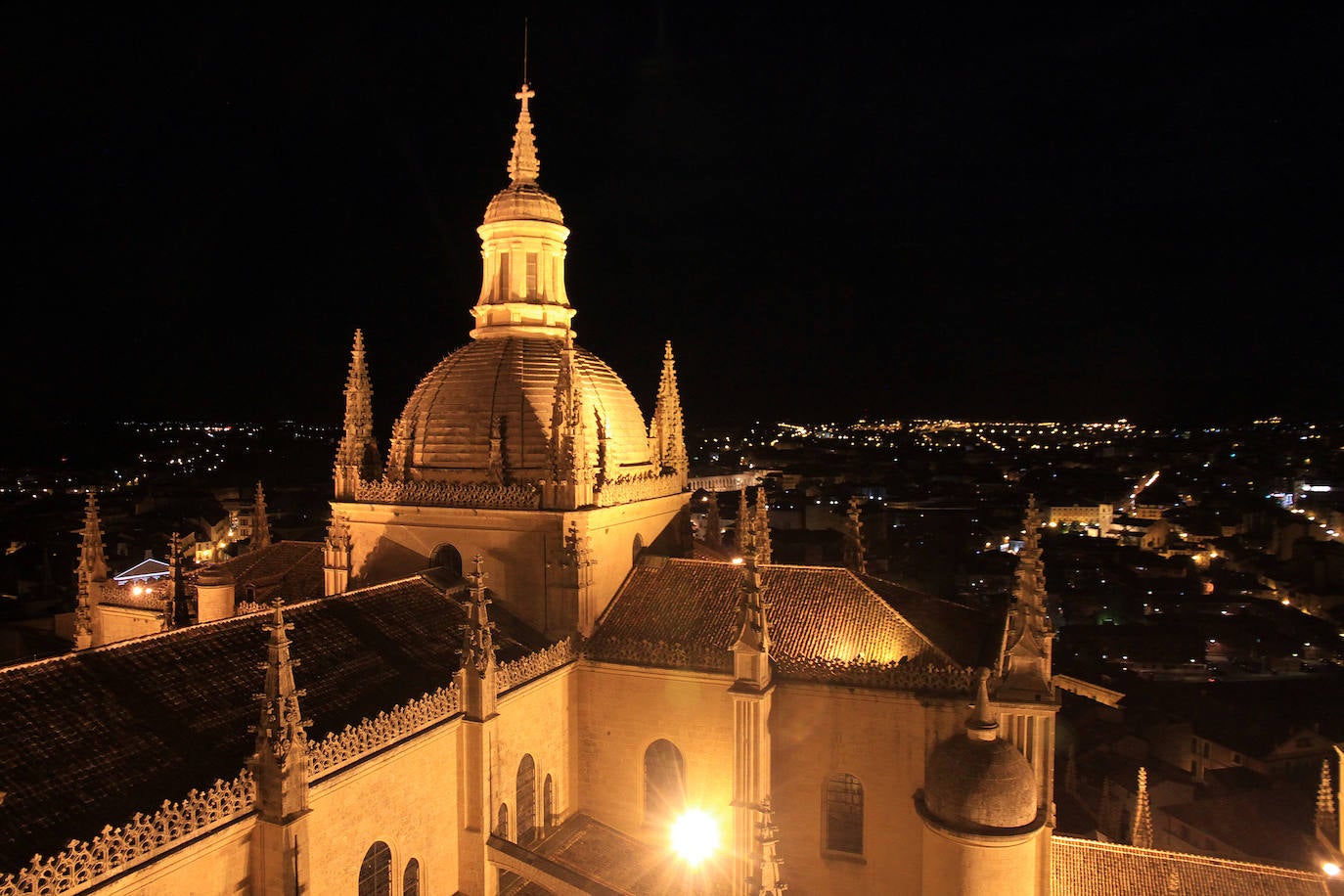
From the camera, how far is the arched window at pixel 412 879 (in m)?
16.6

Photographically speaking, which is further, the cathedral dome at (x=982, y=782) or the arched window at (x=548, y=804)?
the arched window at (x=548, y=804)

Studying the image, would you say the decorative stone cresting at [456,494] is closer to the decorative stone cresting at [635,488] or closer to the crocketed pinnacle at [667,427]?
the decorative stone cresting at [635,488]

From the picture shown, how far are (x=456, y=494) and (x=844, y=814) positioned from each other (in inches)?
532

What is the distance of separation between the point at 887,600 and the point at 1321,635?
47.2 metres

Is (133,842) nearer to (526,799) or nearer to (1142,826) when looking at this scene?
(526,799)

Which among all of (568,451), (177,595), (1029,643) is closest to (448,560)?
(568,451)

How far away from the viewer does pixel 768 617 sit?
72.7 feet

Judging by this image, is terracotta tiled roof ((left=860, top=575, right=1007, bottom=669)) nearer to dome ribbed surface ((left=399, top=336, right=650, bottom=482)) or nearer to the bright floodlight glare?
the bright floodlight glare

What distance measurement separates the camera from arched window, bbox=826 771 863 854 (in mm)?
19828

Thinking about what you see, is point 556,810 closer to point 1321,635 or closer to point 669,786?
point 669,786

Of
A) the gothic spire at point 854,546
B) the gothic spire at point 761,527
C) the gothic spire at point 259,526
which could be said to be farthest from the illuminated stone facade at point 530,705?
the gothic spire at point 259,526

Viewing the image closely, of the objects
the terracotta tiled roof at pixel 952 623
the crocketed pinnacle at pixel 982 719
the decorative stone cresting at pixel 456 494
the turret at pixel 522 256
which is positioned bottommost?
the crocketed pinnacle at pixel 982 719

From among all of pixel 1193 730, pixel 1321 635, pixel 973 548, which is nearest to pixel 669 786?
pixel 1193 730

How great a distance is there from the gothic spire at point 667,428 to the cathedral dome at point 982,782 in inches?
583
